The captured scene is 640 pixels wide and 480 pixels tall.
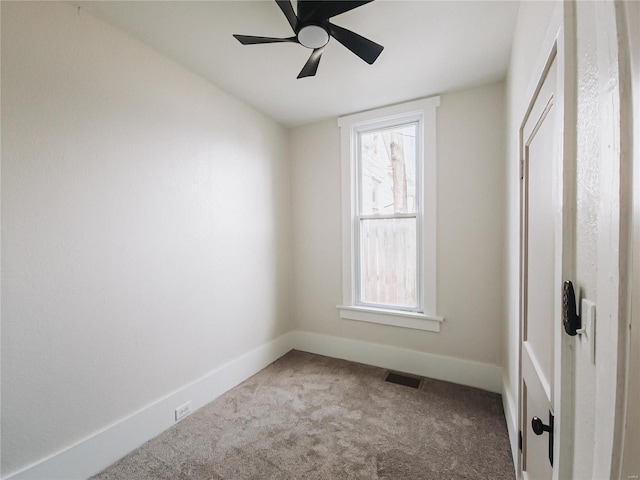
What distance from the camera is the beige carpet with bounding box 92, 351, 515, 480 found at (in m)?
1.60

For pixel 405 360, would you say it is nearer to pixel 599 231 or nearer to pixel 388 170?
pixel 388 170

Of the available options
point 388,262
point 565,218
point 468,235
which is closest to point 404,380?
point 388,262

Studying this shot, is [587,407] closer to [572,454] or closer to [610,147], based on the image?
[572,454]

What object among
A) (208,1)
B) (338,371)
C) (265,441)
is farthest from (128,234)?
(338,371)

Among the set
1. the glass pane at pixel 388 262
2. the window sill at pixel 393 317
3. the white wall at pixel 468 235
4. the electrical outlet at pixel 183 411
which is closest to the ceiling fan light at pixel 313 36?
the white wall at pixel 468 235

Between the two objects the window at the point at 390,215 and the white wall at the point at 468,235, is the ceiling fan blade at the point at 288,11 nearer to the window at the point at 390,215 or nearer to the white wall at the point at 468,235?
the window at the point at 390,215

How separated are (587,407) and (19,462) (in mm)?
2289

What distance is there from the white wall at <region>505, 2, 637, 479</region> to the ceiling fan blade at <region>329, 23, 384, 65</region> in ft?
3.66

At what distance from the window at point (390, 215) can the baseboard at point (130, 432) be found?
1318mm

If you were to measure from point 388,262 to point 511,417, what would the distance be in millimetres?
1544

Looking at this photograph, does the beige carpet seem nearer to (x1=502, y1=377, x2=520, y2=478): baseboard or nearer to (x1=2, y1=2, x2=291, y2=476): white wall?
(x1=502, y1=377, x2=520, y2=478): baseboard

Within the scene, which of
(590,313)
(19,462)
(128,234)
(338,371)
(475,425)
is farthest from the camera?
(338,371)

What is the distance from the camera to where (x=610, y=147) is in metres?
0.46

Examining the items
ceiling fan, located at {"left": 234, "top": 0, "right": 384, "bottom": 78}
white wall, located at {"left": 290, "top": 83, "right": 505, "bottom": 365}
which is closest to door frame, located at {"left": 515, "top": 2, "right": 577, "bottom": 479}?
ceiling fan, located at {"left": 234, "top": 0, "right": 384, "bottom": 78}
